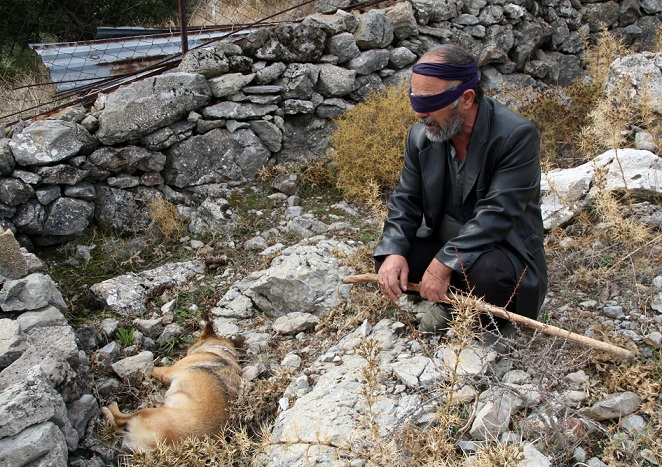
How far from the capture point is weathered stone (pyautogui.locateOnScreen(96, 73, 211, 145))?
5.03m

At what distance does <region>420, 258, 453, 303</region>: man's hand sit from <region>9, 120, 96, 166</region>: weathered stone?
3446mm

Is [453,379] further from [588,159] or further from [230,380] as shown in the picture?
[588,159]

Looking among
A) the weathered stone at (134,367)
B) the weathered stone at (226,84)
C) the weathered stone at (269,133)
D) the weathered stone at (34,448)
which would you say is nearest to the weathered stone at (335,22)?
the weathered stone at (226,84)

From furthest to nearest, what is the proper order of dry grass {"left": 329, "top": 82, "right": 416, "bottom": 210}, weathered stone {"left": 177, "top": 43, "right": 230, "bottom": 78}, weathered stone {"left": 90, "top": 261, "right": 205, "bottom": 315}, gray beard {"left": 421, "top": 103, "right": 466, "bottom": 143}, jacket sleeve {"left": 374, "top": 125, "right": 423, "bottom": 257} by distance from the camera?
weathered stone {"left": 177, "top": 43, "right": 230, "bottom": 78} < dry grass {"left": 329, "top": 82, "right": 416, "bottom": 210} < weathered stone {"left": 90, "top": 261, "right": 205, "bottom": 315} < jacket sleeve {"left": 374, "top": 125, "right": 423, "bottom": 257} < gray beard {"left": 421, "top": 103, "right": 466, "bottom": 143}

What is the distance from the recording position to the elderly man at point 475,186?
2.87 meters

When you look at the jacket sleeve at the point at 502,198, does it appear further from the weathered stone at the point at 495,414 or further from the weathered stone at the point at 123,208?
the weathered stone at the point at 123,208

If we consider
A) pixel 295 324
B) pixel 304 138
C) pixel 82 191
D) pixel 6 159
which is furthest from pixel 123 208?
pixel 295 324

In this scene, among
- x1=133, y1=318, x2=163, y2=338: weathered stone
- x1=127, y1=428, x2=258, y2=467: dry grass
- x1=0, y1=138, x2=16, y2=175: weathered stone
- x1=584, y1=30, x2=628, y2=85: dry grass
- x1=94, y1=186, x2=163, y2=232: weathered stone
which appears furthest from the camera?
x1=584, y1=30, x2=628, y2=85: dry grass

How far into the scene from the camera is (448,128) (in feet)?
9.73

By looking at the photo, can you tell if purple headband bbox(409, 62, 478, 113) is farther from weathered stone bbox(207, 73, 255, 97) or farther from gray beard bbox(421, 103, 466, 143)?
weathered stone bbox(207, 73, 255, 97)

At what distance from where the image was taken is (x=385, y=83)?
21.4 ft

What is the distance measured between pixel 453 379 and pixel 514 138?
52.8 inches

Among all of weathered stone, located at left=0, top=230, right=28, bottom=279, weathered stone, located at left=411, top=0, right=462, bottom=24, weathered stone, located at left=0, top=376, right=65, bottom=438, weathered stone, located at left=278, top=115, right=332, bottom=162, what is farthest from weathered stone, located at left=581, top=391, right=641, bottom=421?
weathered stone, located at left=411, top=0, right=462, bottom=24

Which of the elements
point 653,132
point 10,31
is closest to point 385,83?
point 653,132
